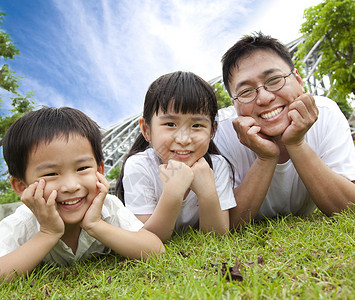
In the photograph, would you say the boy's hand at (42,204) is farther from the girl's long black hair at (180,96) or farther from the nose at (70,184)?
the girl's long black hair at (180,96)

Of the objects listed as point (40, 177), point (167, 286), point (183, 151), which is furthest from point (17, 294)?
point (183, 151)

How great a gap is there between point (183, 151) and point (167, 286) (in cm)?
125

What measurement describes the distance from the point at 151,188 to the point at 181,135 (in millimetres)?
613

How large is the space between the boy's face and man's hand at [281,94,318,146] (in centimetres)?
160

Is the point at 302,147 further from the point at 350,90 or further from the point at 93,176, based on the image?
the point at 350,90

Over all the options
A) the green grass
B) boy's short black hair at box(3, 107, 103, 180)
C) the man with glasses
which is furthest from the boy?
the man with glasses

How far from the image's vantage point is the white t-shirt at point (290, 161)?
295cm

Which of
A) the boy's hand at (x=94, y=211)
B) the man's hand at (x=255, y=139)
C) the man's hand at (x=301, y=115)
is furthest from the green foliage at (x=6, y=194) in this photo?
the man's hand at (x=301, y=115)

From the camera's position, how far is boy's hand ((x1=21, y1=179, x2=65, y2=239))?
2.00 m

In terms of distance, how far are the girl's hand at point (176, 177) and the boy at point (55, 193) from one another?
14.6 inches

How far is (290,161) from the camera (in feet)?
10.0

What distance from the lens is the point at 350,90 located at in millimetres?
9867

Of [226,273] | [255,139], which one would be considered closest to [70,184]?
[226,273]

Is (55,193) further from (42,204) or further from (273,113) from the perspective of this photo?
(273,113)
